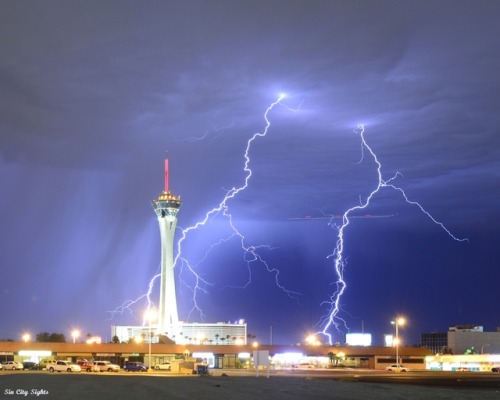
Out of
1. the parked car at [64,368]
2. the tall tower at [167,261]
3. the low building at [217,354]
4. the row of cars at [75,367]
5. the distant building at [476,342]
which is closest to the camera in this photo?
the parked car at [64,368]

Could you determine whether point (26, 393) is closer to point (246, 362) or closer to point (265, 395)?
point (265, 395)

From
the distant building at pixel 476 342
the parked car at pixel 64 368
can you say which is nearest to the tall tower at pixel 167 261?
the distant building at pixel 476 342

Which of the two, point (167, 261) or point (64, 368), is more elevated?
point (167, 261)

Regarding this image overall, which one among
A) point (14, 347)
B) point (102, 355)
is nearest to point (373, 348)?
point (102, 355)

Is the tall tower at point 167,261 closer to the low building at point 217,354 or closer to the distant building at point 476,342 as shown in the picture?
the low building at point 217,354

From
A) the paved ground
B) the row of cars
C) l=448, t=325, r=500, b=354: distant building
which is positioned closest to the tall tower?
l=448, t=325, r=500, b=354: distant building

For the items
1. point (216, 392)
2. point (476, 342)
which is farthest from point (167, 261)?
point (216, 392)

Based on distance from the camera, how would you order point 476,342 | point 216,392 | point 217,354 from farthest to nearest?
point 476,342 → point 217,354 → point 216,392

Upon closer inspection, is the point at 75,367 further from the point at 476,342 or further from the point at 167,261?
the point at 167,261

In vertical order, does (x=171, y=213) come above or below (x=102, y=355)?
above
